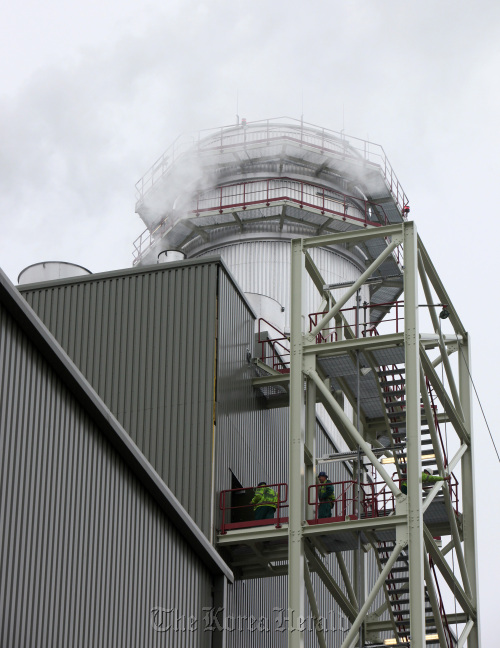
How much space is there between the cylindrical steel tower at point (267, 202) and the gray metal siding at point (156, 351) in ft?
40.2

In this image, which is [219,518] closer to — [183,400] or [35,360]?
[183,400]

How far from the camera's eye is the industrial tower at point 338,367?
29.8 meters

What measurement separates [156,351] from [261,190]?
16.5 meters

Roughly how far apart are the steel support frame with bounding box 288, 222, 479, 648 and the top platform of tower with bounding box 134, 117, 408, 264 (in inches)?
573

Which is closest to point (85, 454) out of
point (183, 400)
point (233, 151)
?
point (183, 400)

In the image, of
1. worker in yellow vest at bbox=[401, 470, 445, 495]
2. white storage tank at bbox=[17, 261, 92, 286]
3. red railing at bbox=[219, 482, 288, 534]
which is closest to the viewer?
worker in yellow vest at bbox=[401, 470, 445, 495]

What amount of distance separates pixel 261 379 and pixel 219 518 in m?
5.02

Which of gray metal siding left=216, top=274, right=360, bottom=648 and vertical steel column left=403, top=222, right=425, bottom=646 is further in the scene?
gray metal siding left=216, top=274, right=360, bottom=648

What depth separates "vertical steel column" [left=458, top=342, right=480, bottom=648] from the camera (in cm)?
3338

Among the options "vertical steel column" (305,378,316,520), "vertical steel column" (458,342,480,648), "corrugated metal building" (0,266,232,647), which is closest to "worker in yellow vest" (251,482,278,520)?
"vertical steel column" (305,378,316,520)

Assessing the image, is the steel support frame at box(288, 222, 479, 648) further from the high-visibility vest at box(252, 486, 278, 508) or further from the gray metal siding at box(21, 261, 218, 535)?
the gray metal siding at box(21, 261, 218, 535)

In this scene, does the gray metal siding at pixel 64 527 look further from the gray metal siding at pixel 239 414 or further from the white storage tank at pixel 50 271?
the white storage tank at pixel 50 271

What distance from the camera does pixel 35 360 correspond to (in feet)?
70.2

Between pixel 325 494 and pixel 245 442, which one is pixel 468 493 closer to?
pixel 325 494
